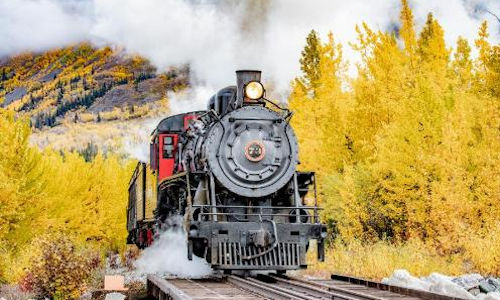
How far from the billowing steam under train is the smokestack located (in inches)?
0.8

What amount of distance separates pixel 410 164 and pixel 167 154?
19.8 feet

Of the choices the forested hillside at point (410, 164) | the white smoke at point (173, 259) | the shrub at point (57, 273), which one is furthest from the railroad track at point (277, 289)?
the forested hillside at point (410, 164)

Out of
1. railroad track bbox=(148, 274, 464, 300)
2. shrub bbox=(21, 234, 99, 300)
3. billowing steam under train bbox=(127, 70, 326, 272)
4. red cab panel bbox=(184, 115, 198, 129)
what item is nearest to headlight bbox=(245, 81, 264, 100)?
billowing steam under train bbox=(127, 70, 326, 272)

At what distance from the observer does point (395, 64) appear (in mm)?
19609

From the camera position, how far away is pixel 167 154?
15.3 m

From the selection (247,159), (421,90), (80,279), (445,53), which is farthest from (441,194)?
(445,53)

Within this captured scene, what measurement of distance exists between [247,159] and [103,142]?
596ft

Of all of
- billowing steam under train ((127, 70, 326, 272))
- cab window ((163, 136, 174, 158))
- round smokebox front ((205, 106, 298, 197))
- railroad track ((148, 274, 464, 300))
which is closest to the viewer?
railroad track ((148, 274, 464, 300))

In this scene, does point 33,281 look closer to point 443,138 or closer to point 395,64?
point 443,138

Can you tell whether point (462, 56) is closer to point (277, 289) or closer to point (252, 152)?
point (252, 152)

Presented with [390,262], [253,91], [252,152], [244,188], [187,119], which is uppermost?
[253,91]

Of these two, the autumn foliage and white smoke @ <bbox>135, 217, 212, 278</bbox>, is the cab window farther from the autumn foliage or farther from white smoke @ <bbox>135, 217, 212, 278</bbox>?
the autumn foliage

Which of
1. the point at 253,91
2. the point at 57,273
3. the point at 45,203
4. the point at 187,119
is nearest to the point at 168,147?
the point at 187,119

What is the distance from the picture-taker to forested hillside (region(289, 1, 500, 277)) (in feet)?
46.8
